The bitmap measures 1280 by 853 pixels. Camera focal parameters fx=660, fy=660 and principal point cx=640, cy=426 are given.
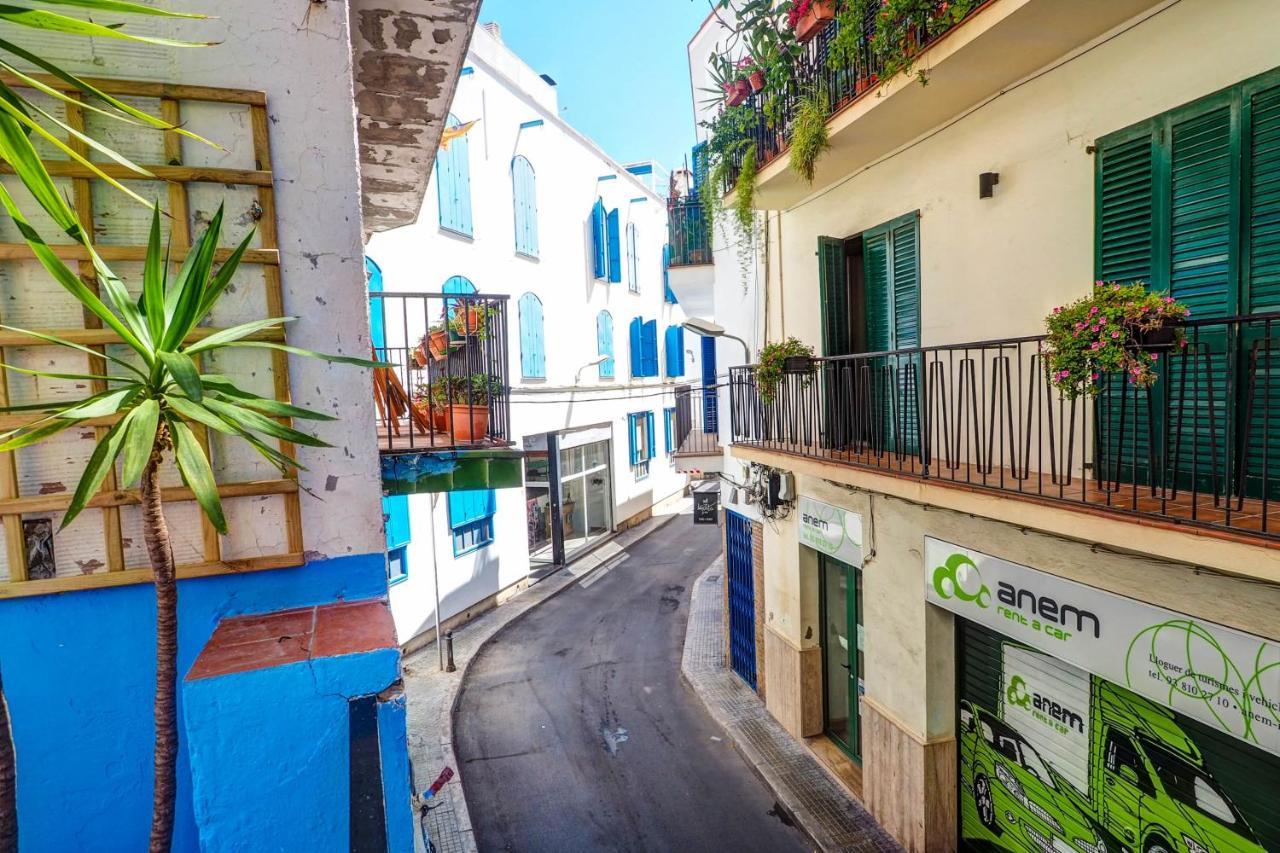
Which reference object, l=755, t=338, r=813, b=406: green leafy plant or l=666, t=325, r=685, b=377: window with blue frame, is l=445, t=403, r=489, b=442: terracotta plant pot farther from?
l=666, t=325, r=685, b=377: window with blue frame

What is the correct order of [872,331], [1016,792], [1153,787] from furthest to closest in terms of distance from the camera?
[872,331] → [1016,792] → [1153,787]

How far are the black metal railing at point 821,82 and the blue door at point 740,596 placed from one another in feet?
18.0

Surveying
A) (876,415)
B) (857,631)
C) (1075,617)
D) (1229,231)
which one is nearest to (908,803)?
(857,631)

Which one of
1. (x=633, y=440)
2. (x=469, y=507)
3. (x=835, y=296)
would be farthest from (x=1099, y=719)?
(x=633, y=440)

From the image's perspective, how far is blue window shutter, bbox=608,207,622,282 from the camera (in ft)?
67.5

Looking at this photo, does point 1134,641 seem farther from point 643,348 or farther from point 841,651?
point 643,348

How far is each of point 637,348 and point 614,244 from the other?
146 inches

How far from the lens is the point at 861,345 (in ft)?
25.2

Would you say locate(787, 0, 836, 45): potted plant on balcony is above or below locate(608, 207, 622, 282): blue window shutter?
below

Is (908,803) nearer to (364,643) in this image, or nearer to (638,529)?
(364,643)

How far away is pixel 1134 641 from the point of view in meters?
4.26

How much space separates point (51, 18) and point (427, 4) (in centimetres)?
273

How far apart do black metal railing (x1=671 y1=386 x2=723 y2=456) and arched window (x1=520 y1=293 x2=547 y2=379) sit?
4.16 metres

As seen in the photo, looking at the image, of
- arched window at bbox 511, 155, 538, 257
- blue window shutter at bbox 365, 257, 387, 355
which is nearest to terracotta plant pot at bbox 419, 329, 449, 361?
blue window shutter at bbox 365, 257, 387, 355
